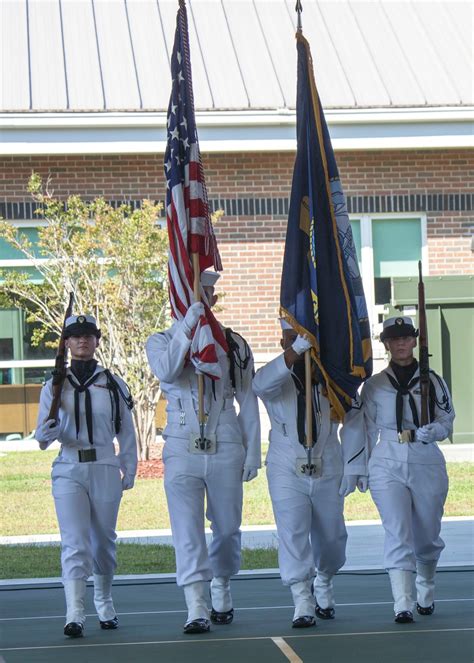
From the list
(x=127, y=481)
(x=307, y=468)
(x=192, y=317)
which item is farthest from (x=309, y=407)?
(x=127, y=481)

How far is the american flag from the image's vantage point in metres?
9.05

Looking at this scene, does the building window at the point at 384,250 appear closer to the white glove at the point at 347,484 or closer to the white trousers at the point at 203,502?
the white glove at the point at 347,484

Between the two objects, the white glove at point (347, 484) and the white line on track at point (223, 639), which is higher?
the white glove at point (347, 484)

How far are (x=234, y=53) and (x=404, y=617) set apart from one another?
14.7 m

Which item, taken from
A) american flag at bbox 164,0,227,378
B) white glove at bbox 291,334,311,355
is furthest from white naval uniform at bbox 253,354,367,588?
american flag at bbox 164,0,227,378

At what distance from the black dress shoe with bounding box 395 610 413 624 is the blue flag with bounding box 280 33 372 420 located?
1299mm

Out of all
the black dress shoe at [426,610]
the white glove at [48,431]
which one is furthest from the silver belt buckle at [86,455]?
the black dress shoe at [426,610]

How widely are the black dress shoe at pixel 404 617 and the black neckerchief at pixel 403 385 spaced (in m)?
1.16

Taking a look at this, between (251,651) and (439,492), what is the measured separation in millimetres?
1884

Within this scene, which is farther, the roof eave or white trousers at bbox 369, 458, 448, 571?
the roof eave

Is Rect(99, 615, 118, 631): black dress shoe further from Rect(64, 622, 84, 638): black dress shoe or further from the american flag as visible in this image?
the american flag

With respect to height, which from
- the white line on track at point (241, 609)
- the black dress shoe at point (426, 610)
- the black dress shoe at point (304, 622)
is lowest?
the white line on track at point (241, 609)

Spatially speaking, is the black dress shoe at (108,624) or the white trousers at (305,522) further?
the black dress shoe at (108,624)

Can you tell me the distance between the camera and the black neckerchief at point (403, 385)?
876 cm
